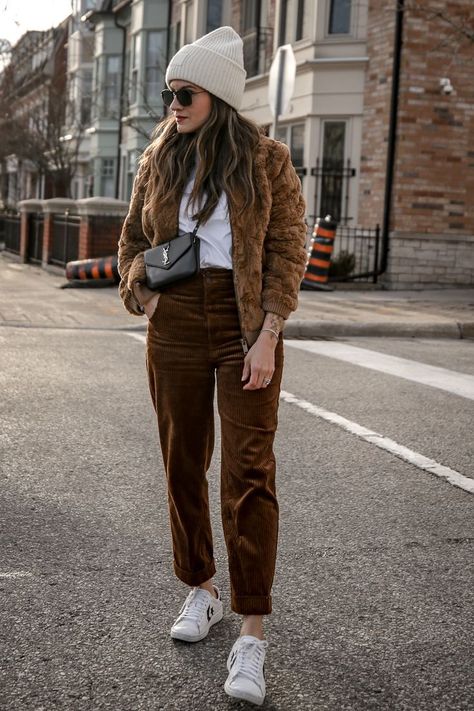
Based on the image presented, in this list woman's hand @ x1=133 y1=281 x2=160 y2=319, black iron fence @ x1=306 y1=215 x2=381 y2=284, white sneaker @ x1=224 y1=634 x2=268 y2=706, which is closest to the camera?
white sneaker @ x1=224 y1=634 x2=268 y2=706

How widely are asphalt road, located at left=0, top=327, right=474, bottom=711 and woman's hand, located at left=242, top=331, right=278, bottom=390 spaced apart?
34.1 inches

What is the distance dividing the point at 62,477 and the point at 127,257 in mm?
2298

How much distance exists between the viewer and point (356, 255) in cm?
2128

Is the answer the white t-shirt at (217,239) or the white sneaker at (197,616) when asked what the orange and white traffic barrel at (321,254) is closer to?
the white sneaker at (197,616)

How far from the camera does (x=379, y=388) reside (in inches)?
346

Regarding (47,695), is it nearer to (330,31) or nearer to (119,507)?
(119,507)

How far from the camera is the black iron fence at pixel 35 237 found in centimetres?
2606

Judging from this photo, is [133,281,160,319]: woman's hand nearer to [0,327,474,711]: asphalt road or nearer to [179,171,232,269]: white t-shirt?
[179,171,232,269]: white t-shirt

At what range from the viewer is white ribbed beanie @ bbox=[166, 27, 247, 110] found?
330 cm

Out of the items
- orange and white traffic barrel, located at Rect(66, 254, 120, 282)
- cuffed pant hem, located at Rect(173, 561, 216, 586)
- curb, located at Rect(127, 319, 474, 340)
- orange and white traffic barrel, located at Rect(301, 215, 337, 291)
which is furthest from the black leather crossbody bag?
orange and white traffic barrel, located at Rect(301, 215, 337, 291)

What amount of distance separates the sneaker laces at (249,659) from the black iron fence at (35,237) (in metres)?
23.3

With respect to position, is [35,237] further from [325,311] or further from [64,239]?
[325,311]

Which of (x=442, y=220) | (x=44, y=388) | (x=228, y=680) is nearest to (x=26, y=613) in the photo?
(x=228, y=680)

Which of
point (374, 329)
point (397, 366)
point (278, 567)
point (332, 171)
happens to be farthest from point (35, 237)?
point (278, 567)
